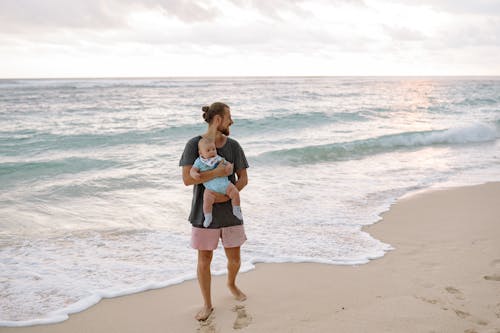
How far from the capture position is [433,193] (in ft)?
29.9

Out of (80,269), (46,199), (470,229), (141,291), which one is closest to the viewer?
(141,291)

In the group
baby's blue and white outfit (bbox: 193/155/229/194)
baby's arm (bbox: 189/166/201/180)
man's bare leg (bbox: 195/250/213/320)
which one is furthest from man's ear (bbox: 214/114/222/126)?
man's bare leg (bbox: 195/250/213/320)

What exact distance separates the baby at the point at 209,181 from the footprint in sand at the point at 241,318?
918 millimetres

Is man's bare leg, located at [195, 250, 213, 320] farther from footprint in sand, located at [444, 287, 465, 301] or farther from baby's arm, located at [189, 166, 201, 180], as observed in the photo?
footprint in sand, located at [444, 287, 465, 301]

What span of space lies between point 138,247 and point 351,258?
2.87 m

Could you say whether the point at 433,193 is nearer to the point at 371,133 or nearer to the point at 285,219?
the point at 285,219

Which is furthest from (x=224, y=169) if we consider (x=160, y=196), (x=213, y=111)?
(x=160, y=196)

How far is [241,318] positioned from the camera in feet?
12.8

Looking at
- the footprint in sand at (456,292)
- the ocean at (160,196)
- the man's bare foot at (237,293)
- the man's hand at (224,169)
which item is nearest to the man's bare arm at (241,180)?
the man's hand at (224,169)

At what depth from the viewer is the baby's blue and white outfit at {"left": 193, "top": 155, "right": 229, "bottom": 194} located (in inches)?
139

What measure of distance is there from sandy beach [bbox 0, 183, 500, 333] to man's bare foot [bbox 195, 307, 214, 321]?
48 mm

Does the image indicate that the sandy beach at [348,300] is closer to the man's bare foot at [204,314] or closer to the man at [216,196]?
the man's bare foot at [204,314]

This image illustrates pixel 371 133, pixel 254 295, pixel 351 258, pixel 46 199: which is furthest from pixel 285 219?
pixel 371 133

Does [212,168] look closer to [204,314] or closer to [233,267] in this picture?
[233,267]
